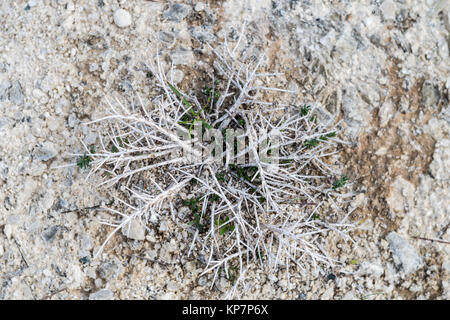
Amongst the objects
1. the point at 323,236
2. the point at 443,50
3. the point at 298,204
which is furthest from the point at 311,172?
the point at 443,50

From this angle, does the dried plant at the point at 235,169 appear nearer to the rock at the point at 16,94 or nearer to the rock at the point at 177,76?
the rock at the point at 177,76

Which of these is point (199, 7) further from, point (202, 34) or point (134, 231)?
point (134, 231)

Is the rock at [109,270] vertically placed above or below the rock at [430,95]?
below

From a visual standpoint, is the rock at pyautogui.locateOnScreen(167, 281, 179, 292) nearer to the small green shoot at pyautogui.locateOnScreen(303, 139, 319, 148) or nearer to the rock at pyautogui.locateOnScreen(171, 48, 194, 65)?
the small green shoot at pyautogui.locateOnScreen(303, 139, 319, 148)

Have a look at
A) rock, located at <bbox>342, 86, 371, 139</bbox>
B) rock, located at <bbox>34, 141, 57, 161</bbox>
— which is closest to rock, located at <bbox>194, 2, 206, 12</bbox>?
rock, located at <bbox>342, 86, 371, 139</bbox>

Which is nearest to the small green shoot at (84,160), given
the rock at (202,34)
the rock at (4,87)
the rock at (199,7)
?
the rock at (4,87)

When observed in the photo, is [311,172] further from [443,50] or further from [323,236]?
[443,50]
